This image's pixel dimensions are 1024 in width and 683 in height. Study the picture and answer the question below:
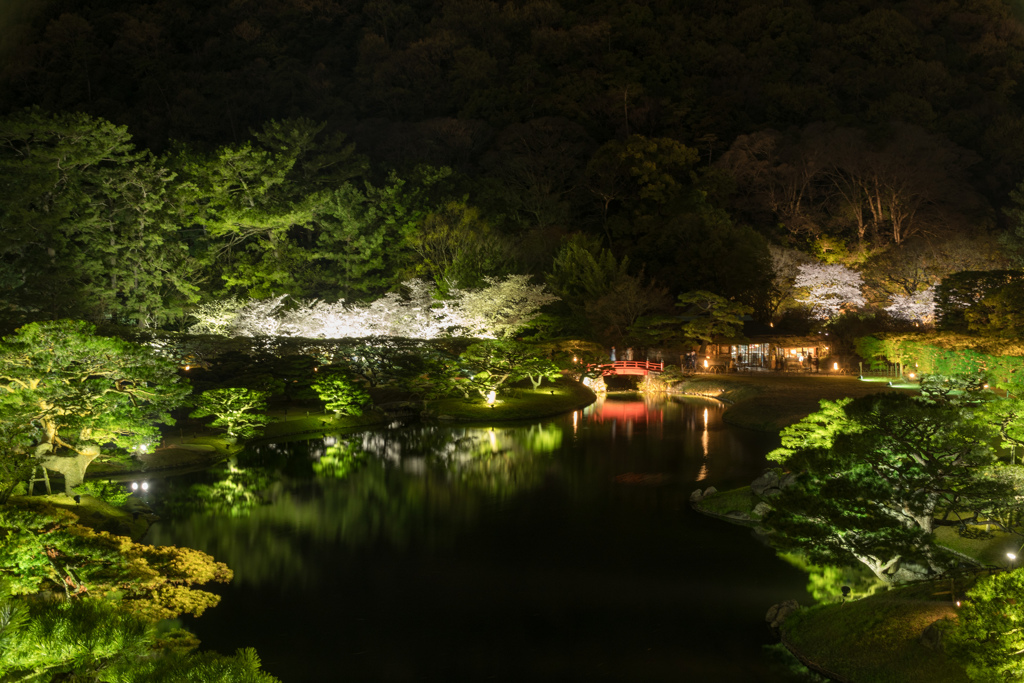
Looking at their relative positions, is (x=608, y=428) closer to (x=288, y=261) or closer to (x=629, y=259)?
(x=288, y=261)

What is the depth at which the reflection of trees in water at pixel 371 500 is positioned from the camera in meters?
11.6

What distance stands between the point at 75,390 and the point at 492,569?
22.8 feet

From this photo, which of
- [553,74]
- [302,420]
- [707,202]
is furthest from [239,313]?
[553,74]

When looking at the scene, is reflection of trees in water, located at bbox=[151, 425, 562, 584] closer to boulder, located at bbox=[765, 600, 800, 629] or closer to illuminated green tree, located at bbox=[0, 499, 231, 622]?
illuminated green tree, located at bbox=[0, 499, 231, 622]

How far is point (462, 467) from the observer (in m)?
17.3

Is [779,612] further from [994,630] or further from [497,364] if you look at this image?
[497,364]

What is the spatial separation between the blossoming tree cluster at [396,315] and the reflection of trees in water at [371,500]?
8.08 meters

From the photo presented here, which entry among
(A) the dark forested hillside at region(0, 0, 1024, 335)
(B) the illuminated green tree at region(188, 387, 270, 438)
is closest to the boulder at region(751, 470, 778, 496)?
(B) the illuminated green tree at region(188, 387, 270, 438)

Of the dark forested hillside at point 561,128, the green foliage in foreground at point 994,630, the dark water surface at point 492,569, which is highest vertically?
the dark forested hillside at point 561,128

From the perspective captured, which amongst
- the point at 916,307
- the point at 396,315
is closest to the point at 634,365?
the point at 396,315

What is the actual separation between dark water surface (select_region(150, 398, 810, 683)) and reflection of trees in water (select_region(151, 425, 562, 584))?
2.3 inches

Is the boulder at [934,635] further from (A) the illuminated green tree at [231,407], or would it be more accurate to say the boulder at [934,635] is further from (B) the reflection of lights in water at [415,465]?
(A) the illuminated green tree at [231,407]

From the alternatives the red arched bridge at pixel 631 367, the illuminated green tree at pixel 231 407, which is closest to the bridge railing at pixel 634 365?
the red arched bridge at pixel 631 367

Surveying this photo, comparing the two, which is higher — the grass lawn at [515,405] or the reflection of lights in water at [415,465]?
the grass lawn at [515,405]
